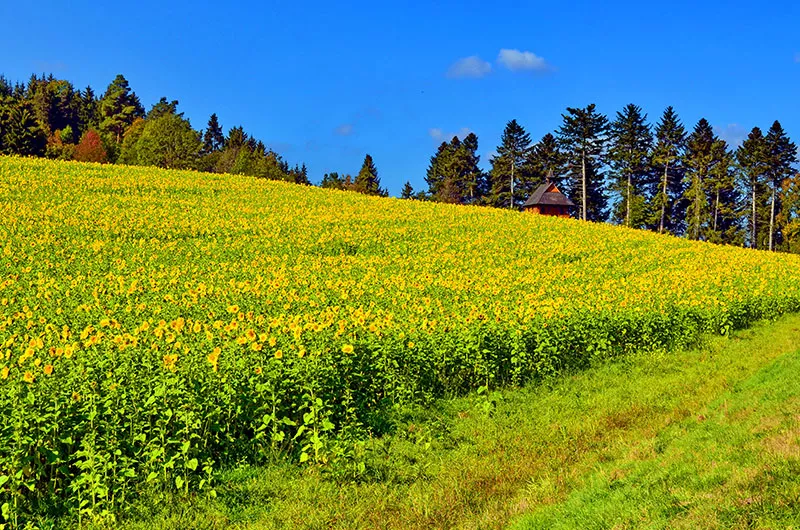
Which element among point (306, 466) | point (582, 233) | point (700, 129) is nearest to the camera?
point (306, 466)

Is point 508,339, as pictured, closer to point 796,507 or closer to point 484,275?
point 796,507

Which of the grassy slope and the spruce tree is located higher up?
the spruce tree

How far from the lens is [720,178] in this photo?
6656cm

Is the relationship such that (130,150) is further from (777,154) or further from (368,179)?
(777,154)

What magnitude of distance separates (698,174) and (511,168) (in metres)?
21.7

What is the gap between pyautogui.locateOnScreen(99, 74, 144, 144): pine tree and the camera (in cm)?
9656

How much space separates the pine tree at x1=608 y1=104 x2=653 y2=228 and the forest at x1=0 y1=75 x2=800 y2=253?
13 centimetres

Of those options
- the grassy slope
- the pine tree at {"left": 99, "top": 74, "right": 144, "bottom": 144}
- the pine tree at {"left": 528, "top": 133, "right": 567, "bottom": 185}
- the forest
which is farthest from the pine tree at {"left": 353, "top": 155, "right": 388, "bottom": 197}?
the grassy slope

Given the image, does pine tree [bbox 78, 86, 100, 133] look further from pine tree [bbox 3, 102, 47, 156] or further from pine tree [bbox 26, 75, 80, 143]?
pine tree [bbox 3, 102, 47, 156]

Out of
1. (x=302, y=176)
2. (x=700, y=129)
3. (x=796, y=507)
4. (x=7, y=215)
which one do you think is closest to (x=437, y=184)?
(x=302, y=176)

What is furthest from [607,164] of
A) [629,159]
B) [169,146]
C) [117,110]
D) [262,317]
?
[117,110]

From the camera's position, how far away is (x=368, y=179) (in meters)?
82.8

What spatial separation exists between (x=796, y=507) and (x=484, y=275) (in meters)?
13.7

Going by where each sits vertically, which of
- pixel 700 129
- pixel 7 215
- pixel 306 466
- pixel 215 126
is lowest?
pixel 306 466
